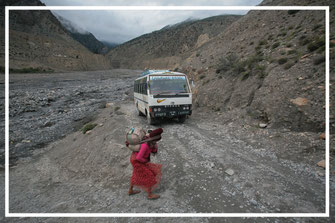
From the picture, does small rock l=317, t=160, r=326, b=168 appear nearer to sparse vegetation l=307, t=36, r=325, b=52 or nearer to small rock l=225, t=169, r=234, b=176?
small rock l=225, t=169, r=234, b=176

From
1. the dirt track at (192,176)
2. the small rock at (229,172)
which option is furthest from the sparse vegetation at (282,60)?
the small rock at (229,172)

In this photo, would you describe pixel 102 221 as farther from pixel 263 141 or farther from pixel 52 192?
pixel 263 141

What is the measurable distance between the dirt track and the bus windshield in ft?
7.43

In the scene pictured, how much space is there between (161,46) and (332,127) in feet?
355

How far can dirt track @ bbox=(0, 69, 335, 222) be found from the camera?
371 cm

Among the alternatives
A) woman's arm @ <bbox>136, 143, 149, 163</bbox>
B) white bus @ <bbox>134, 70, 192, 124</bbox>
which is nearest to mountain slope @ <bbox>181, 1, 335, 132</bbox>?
white bus @ <bbox>134, 70, 192, 124</bbox>

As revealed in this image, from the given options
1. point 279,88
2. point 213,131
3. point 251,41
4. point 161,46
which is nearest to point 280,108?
point 279,88

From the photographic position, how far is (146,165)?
12.2ft

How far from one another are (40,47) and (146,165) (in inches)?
2818

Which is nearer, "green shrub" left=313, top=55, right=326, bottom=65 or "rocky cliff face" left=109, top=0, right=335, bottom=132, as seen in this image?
"rocky cliff face" left=109, top=0, right=335, bottom=132

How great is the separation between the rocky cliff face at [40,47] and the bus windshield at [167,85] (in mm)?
51304

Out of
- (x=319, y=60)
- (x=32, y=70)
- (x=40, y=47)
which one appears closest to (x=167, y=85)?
(x=319, y=60)

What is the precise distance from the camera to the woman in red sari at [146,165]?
337 cm

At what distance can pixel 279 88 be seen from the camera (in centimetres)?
884
